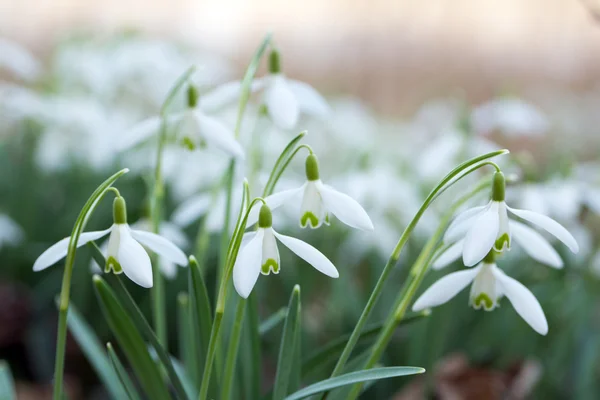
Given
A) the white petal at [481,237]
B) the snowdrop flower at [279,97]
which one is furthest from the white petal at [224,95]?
the white petal at [481,237]

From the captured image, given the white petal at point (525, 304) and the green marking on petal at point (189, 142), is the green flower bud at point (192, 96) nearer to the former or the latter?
the green marking on petal at point (189, 142)

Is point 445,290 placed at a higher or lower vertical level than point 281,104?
lower

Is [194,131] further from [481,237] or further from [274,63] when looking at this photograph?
A: [481,237]

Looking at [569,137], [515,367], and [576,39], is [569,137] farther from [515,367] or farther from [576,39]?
[515,367]

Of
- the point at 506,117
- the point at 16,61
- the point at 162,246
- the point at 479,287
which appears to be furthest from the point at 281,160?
the point at 16,61

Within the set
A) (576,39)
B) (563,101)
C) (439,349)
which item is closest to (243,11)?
(563,101)
